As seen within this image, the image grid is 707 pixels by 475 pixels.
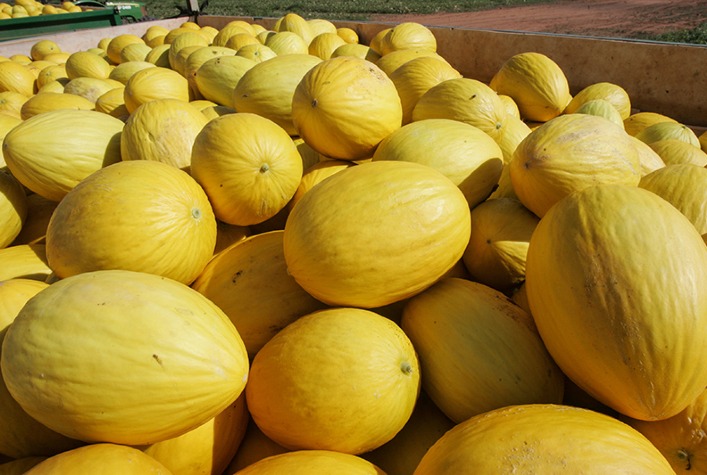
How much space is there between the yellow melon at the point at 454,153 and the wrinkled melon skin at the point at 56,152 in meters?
1.20

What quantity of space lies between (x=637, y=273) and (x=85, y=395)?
1.26 meters

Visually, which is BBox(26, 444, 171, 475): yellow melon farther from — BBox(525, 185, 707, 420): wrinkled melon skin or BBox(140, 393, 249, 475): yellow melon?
BBox(525, 185, 707, 420): wrinkled melon skin

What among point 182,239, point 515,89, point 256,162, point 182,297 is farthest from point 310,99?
point 515,89

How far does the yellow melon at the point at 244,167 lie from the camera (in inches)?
65.6

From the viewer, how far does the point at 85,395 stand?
103cm

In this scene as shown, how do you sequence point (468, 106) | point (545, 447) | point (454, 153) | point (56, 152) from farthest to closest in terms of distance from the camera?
point (468, 106) → point (56, 152) → point (454, 153) → point (545, 447)

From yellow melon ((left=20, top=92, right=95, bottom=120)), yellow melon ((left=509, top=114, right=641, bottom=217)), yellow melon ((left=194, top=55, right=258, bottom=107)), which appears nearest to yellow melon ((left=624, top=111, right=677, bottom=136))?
yellow melon ((left=509, top=114, right=641, bottom=217))

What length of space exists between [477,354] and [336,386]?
40cm

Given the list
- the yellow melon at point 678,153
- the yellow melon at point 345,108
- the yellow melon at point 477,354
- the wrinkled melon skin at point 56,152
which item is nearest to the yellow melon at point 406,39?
the yellow melon at point 345,108

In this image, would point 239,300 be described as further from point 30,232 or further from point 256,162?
point 30,232

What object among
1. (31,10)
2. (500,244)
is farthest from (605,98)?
(31,10)

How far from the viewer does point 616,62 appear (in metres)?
3.50

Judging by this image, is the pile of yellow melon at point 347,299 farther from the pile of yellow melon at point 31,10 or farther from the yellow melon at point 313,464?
the pile of yellow melon at point 31,10

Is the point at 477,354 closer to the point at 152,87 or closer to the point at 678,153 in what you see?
the point at 678,153
